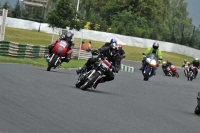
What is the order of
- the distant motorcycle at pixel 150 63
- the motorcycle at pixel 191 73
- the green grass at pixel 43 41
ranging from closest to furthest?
the distant motorcycle at pixel 150 63 → the motorcycle at pixel 191 73 → the green grass at pixel 43 41

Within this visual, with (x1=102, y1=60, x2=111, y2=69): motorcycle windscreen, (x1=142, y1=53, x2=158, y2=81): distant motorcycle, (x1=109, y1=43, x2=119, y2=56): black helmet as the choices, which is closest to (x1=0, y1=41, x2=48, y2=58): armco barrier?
(x1=142, y1=53, x2=158, y2=81): distant motorcycle

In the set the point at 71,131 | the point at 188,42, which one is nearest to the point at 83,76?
the point at 71,131

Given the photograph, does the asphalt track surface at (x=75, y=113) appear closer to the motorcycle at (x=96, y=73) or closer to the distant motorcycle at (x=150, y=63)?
the motorcycle at (x=96, y=73)

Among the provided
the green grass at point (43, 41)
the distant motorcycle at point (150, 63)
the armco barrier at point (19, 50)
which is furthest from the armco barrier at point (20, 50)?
the green grass at point (43, 41)

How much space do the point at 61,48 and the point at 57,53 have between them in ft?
0.81

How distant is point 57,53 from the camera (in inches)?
873

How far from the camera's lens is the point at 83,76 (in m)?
16.1

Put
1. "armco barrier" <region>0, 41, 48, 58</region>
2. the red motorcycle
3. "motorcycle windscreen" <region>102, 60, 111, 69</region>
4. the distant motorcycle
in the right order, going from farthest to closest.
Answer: the red motorcycle
"armco barrier" <region>0, 41, 48, 58</region>
the distant motorcycle
"motorcycle windscreen" <region>102, 60, 111, 69</region>

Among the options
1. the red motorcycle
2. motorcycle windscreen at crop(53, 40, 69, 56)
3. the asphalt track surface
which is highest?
motorcycle windscreen at crop(53, 40, 69, 56)

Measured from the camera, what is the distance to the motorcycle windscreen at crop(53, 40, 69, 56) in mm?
21984

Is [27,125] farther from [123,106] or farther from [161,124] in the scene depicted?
[123,106]

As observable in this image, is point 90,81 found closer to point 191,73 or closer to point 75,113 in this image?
point 75,113

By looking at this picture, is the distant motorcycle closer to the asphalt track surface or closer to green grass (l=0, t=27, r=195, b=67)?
the asphalt track surface

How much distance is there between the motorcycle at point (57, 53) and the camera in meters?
21.9
